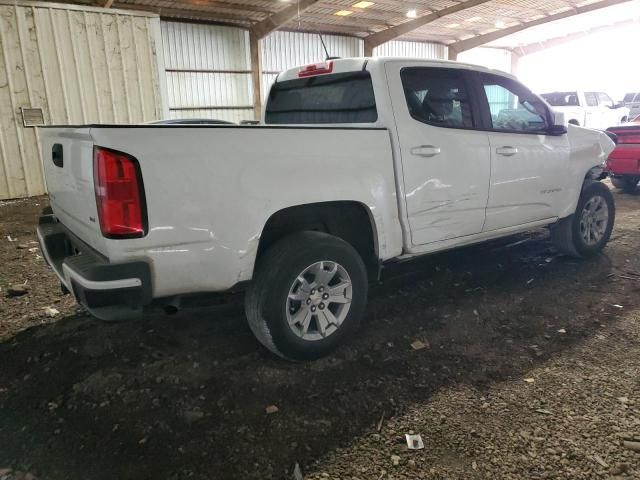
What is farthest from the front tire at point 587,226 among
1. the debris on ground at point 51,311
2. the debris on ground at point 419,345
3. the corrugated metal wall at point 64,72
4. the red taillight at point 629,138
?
the corrugated metal wall at point 64,72

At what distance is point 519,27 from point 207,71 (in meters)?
12.0

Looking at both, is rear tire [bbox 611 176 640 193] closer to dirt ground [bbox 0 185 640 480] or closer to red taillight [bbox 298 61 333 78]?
dirt ground [bbox 0 185 640 480]

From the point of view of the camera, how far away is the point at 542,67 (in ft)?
79.4

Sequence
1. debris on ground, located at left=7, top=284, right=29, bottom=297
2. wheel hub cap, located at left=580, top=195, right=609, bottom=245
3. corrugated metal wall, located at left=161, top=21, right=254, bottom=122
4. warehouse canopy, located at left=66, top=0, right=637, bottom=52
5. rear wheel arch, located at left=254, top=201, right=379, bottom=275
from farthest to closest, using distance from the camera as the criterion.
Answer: corrugated metal wall, located at left=161, top=21, right=254, bottom=122
warehouse canopy, located at left=66, top=0, right=637, bottom=52
wheel hub cap, located at left=580, top=195, right=609, bottom=245
debris on ground, located at left=7, top=284, right=29, bottom=297
rear wheel arch, located at left=254, top=201, right=379, bottom=275

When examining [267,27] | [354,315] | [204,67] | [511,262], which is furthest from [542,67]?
[354,315]

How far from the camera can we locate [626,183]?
27.7 feet

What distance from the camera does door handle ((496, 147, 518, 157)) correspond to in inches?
139

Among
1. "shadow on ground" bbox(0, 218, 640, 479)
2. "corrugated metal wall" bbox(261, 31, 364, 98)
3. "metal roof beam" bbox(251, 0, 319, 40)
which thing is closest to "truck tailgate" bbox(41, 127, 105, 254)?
"shadow on ground" bbox(0, 218, 640, 479)

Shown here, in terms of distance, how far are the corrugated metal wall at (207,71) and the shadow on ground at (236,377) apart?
1131 cm

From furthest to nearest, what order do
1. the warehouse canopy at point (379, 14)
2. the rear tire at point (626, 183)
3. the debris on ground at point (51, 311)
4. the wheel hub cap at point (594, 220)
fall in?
the warehouse canopy at point (379, 14) → the rear tire at point (626, 183) → the wheel hub cap at point (594, 220) → the debris on ground at point (51, 311)

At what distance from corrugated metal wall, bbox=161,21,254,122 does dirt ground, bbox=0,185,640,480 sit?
10686mm

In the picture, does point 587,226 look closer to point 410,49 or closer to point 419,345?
point 419,345

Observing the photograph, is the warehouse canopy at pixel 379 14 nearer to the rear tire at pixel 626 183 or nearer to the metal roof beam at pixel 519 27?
the metal roof beam at pixel 519 27

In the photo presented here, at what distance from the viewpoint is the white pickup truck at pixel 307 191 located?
7.02 ft
